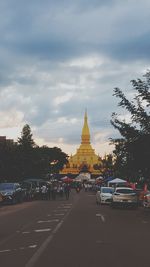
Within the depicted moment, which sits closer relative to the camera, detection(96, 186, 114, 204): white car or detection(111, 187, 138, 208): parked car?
detection(111, 187, 138, 208): parked car

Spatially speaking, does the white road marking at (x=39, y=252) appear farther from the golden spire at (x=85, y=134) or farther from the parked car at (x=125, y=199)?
the golden spire at (x=85, y=134)

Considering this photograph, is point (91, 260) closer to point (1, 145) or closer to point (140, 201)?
point (140, 201)

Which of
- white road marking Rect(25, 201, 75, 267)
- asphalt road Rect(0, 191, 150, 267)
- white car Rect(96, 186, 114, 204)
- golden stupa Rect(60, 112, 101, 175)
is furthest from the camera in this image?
golden stupa Rect(60, 112, 101, 175)

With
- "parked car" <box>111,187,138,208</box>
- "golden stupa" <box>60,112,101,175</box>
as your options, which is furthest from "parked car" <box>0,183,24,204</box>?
"golden stupa" <box>60,112,101,175</box>

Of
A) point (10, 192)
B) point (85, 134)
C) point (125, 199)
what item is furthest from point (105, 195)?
point (85, 134)

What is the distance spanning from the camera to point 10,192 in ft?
143

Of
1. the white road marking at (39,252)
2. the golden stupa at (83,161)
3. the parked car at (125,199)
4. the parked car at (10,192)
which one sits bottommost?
the white road marking at (39,252)

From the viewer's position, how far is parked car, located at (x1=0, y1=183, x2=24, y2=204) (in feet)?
142

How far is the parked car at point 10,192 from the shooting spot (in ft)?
142

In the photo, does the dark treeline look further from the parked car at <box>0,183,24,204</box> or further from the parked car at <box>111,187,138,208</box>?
the parked car at <box>111,187,138,208</box>

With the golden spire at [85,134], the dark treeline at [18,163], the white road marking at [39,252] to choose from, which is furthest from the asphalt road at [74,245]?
the golden spire at [85,134]

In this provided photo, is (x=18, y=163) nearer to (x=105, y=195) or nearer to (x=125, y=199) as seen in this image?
(x=105, y=195)

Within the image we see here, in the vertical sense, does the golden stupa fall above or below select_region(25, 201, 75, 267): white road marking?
above

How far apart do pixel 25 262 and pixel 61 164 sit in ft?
491
